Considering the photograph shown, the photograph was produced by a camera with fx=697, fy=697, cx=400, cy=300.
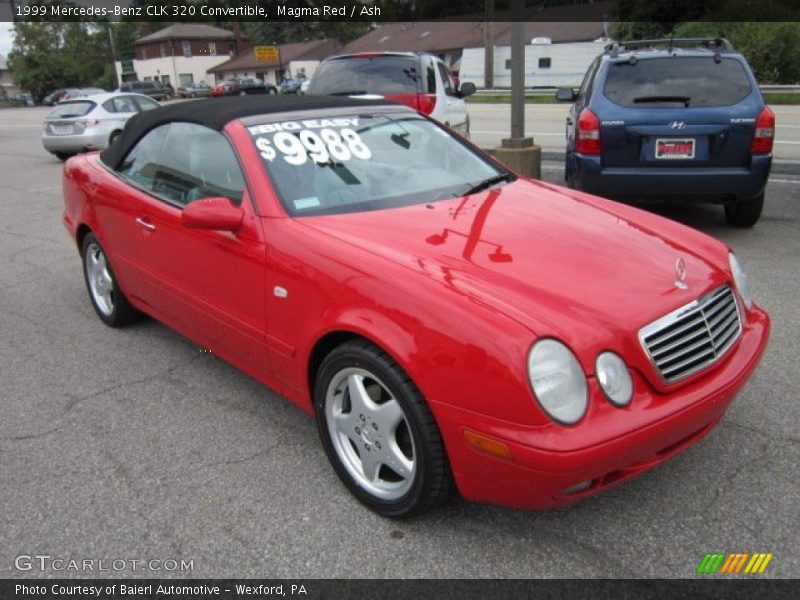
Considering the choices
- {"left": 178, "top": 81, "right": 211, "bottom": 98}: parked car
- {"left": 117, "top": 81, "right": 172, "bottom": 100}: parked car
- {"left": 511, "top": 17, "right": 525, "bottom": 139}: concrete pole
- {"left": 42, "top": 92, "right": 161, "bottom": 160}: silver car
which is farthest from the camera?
{"left": 178, "top": 81, "right": 211, "bottom": 98}: parked car

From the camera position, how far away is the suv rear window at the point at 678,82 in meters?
6.02

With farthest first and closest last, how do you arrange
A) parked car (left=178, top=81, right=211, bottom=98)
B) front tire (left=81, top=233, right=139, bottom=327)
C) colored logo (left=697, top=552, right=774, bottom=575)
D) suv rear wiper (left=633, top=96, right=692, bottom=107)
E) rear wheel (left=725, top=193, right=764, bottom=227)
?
parked car (left=178, top=81, right=211, bottom=98) → rear wheel (left=725, top=193, right=764, bottom=227) → suv rear wiper (left=633, top=96, right=692, bottom=107) → front tire (left=81, top=233, right=139, bottom=327) → colored logo (left=697, top=552, right=774, bottom=575)

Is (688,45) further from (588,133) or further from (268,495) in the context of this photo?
(268,495)

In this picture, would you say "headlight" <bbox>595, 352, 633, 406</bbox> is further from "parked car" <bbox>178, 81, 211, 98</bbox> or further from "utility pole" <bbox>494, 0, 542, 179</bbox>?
"parked car" <bbox>178, 81, 211, 98</bbox>

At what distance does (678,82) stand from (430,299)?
484 cm

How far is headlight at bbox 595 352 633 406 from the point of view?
2195mm

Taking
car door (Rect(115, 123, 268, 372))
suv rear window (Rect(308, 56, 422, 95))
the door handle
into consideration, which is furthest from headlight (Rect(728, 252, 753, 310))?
suv rear window (Rect(308, 56, 422, 95))

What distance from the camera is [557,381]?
214 cm

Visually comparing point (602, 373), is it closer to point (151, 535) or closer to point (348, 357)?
point (348, 357)

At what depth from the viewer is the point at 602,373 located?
7.22ft

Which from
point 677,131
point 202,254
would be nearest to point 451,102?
point 677,131

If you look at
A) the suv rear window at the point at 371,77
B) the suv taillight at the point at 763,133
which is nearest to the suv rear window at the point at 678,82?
the suv taillight at the point at 763,133

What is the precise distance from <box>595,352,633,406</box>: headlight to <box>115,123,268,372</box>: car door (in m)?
1.46

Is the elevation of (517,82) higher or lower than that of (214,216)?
higher
